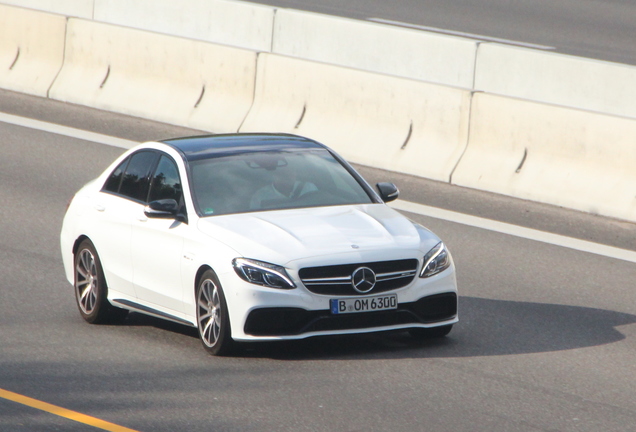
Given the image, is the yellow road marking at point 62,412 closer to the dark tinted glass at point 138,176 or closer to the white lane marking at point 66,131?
the dark tinted glass at point 138,176

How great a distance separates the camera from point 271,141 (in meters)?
10.2

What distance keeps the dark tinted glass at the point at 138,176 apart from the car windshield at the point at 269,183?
1.76 feet

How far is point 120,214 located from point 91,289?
2.39 feet

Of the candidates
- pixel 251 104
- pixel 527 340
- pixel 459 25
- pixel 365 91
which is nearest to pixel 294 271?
pixel 527 340

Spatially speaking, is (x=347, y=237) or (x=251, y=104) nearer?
(x=347, y=237)

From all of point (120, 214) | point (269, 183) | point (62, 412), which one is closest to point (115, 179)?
point (120, 214)

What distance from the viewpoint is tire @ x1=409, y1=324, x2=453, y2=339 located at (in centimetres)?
910

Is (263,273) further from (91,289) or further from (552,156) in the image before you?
(552,156)

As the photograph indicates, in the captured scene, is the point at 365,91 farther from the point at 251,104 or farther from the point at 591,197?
the point at 591,197

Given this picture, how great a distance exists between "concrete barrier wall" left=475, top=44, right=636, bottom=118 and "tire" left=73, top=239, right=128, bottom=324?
638 cm

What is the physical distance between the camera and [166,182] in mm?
9883

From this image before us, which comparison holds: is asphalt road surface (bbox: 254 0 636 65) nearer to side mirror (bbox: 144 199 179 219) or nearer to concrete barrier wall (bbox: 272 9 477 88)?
concrete barrier wall (bbox: 272 9 477 88)

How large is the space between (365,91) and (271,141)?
5.98 m

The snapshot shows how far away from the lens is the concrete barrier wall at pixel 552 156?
1361 centimetres
